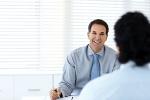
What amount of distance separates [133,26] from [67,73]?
1491mm

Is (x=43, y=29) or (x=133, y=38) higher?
(x=133, y=38)

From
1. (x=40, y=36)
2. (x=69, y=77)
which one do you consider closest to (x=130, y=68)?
(x=69, y=77)

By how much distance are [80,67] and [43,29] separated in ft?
3.25

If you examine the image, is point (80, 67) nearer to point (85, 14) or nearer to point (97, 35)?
point (97, 35)

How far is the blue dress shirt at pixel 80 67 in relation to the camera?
2.55m

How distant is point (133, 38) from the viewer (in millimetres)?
1127

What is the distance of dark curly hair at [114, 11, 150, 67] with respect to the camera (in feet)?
3.70

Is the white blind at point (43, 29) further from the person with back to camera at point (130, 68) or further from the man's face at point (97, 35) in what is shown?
the person with back to camera at point (130, 68)

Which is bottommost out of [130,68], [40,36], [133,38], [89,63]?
[89,63]

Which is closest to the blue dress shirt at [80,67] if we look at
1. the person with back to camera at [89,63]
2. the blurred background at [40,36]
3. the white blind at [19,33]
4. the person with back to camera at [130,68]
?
the person with back to camera at [89,63]

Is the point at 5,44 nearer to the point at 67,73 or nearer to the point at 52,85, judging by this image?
the point at 52,85

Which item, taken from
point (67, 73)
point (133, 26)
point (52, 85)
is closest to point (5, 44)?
point (52, 85)

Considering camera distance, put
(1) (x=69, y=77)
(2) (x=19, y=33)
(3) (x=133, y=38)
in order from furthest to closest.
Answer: (2) (x=19, y=33) → (1) (x=69, y=77) → (3) (x=133, y=38)

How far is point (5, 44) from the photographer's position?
11.0ft
